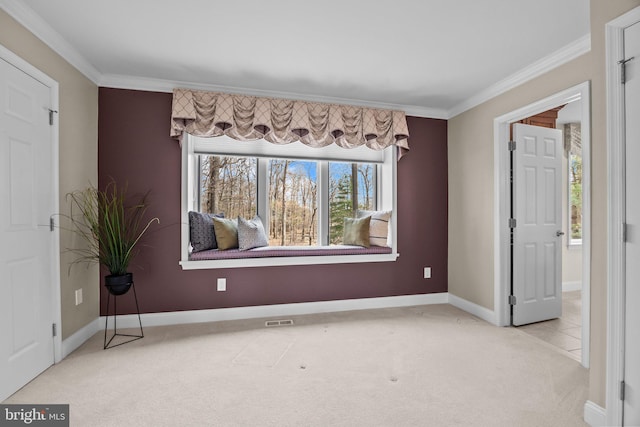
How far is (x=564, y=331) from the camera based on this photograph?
3.04 meters

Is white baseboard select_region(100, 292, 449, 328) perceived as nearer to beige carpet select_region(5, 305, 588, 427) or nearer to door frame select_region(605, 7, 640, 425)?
beige carpet select_region(5, 305, 588, 427)

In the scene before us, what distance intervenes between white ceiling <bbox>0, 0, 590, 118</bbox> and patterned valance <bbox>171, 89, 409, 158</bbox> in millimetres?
172

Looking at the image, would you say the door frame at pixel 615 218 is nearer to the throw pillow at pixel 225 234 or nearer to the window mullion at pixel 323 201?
the window mullion at pixel 323 201

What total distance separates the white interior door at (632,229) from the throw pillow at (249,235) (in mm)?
2887

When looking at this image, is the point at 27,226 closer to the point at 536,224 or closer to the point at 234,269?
the point at 234,269

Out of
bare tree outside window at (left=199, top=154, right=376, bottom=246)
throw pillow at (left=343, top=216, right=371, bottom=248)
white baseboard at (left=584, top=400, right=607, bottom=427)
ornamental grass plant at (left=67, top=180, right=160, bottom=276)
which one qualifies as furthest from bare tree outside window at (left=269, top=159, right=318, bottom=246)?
white baseboard at (left=584, top=400, right=607, bottom=427)

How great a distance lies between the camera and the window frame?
3158 mm

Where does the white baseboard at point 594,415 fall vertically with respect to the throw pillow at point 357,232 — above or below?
below

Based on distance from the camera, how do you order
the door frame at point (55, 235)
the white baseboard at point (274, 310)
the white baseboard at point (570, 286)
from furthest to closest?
the white baseboard at point (570, 286) < the white baseboard at point (274, 310) < the door frame at point (55, 235)

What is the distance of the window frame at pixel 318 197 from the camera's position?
3158mm

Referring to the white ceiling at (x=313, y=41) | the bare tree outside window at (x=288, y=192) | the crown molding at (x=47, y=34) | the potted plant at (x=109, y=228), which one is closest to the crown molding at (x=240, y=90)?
the white ceiling at (x=313, y=41)

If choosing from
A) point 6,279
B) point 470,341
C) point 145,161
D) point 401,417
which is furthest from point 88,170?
point 470,341

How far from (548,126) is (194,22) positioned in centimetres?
362

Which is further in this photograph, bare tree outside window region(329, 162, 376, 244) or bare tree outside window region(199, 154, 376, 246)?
bare tree outside window region(329, 162, 376, 244)
